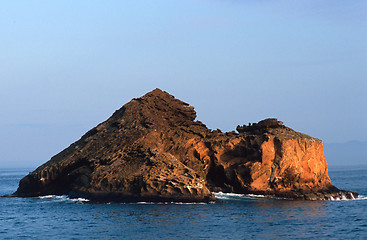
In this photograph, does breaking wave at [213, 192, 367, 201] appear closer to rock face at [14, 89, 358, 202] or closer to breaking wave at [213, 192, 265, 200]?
breaking wave at [213, 192, 265, 200]

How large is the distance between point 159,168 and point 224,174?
39.5 feet

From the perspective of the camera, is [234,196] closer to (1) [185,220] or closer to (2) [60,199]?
(1) [185,220]

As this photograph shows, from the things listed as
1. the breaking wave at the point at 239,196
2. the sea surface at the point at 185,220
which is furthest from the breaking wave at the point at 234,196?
the sea surface at the point at 185,220

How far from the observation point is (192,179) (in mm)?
55500

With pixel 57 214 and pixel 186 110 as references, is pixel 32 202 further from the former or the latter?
pixel 186 110

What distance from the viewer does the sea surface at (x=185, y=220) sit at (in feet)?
130

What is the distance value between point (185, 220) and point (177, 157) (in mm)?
22080

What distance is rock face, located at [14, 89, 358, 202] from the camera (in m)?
58.4

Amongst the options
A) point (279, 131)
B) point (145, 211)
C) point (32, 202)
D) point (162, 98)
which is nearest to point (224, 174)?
point (279, 131)

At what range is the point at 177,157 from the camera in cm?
6650

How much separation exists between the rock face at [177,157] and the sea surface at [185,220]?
378 centimetres

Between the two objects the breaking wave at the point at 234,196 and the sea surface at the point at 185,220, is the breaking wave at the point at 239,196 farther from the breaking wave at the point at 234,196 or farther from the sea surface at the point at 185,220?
the sea surface at the point at 185,220

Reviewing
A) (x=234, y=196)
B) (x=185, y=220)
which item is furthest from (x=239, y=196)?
(x=185, y=220)

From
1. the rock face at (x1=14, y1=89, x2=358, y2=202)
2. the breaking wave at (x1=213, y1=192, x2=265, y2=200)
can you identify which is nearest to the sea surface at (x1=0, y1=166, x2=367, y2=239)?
the breaking wave at (x1=213, y1=192, x2=265, y2=200)
